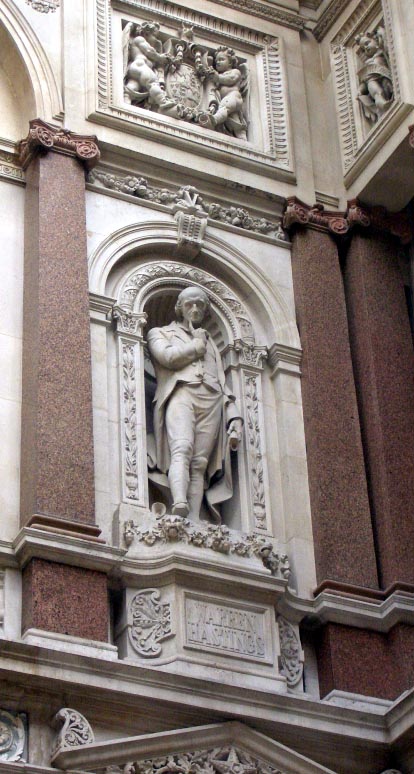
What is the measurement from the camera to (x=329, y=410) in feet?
54.9

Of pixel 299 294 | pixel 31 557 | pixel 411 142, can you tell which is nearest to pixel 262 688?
pixel 31 557

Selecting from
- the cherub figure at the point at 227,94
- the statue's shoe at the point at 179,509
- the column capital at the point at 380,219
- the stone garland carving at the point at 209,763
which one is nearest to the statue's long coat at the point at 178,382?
the statue's shoe at the point at 179,509

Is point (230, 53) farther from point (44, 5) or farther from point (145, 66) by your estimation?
point (44, 5)

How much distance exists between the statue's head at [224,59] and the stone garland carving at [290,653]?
6.52 metres

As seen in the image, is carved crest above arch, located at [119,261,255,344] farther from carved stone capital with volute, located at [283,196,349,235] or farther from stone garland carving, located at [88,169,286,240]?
carved stone capital with volute, located at [283,196,349,235]

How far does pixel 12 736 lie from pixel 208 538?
2616 millimetres

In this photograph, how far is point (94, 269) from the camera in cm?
1666

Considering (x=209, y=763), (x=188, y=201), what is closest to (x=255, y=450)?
(x=188, y=201)

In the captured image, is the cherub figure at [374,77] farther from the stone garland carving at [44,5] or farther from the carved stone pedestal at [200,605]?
the carved stone pedestal at [200,605]

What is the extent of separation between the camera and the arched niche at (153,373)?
15906 millimetres

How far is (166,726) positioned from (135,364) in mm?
3747

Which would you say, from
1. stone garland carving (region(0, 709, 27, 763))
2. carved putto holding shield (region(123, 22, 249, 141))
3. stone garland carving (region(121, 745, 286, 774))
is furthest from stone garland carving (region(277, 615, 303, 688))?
carved putto holding shield (region(123, 22, 249, 141))

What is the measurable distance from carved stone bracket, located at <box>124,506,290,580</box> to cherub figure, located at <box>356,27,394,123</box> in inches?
204

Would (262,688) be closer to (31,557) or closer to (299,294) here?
(31,557)
